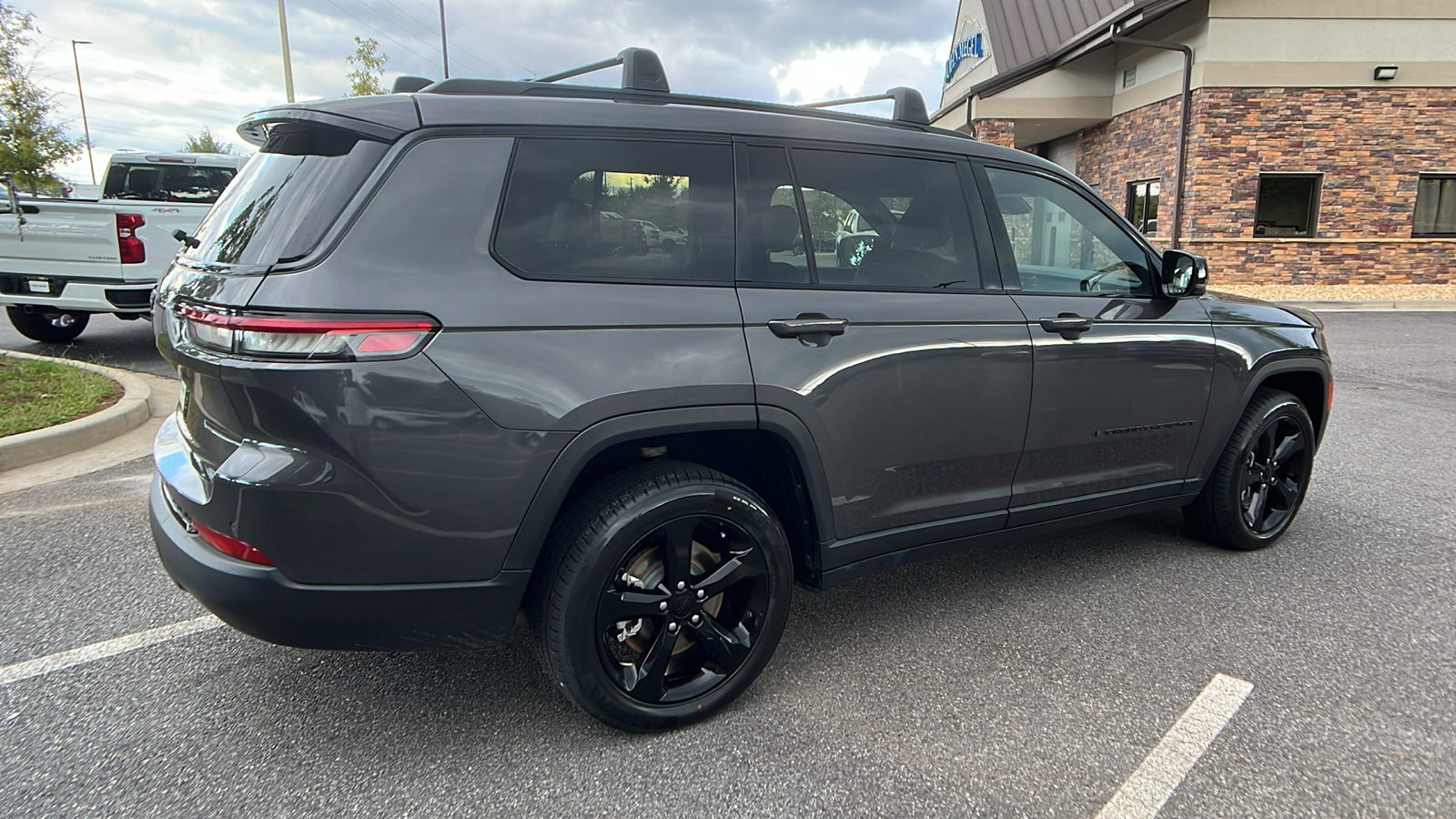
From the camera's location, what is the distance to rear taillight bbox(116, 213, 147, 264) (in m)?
7.77

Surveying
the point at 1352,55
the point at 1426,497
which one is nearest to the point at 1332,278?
the point at 1352,55

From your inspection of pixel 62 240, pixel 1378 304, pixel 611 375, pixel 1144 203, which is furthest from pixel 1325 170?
pixel 62 240

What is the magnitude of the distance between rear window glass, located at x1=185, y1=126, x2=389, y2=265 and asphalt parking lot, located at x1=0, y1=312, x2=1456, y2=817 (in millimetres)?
1365

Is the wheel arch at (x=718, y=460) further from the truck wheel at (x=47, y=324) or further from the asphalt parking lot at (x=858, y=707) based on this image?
the truck wheel at (x=47, y=324)

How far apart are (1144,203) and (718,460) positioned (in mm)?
20198

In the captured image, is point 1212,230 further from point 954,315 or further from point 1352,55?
point 954,315

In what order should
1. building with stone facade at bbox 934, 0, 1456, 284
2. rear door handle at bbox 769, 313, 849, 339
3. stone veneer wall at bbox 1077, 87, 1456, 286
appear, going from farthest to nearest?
stone veneer wall at bbox 1077, 87, 1456, 286, building with stone facade at bbox 934, 0, 1456, 284, rear door handle at bbox 769, 313, 849, 339

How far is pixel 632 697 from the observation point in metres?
2.56

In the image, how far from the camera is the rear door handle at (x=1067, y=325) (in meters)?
3.22

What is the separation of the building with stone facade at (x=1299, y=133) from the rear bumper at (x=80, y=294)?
56.6 ft

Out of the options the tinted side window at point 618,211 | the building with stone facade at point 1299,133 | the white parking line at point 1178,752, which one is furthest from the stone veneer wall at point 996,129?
the tinted side window at point 618,211

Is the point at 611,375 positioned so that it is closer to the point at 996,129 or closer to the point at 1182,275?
the point at 1182,275

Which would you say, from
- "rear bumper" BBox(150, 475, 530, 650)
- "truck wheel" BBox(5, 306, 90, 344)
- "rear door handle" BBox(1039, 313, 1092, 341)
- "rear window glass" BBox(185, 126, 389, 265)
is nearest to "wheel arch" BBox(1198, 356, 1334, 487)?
"rear door handle" BBox(1039, 313, 1092, 341)

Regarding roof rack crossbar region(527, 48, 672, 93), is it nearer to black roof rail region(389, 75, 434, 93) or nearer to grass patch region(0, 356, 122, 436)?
black roof rail region(389, 75, 434, 93)
